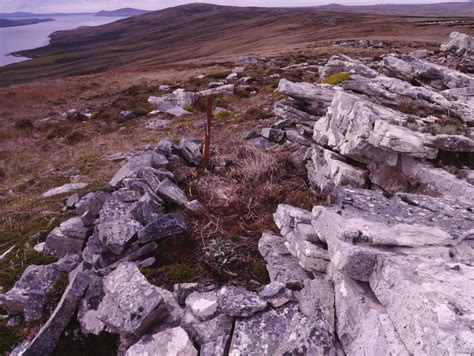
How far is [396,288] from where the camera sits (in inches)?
136

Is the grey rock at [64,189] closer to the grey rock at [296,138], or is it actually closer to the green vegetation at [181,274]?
the green vegetation at [181,274]

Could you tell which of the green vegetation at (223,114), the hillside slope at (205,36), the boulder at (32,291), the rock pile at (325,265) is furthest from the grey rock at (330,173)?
the hillside slope at (205,36)

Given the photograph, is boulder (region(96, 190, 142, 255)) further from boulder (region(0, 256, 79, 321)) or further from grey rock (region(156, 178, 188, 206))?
boulder (region(0, 256, 79, 321))

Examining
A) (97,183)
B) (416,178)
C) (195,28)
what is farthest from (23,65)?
(416,178)

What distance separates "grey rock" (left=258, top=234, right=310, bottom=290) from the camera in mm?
4912

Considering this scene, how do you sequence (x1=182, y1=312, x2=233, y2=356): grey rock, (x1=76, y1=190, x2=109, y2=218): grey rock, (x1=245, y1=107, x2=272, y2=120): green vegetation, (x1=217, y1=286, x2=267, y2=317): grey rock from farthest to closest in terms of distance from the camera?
1. (x1=245, y1=107, x2=272, y2=120): green vegetation
2. (x1=76, y1=190, x2=109, y2=218): grey rock
3. (x1=217, y1=286, x2=267, y2=317): grey rock
4. (x1=182, y1=312, x2=233, y2=356): grey rock

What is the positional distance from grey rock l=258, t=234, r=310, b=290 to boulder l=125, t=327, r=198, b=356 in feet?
4.94

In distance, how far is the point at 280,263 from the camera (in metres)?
5.38

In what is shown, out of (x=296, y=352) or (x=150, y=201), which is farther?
(x=150, y=201)

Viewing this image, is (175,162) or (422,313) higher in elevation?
(422,313)

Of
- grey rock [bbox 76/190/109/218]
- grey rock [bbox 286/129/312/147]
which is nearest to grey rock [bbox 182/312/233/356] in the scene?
grey rock [bbox 76/190/109/218]

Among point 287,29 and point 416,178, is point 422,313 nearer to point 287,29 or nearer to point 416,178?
point 416,178

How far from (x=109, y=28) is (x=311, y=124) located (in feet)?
651

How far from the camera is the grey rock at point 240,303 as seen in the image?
14.3 feet
